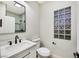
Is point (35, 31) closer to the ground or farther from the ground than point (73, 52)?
farther from the ground

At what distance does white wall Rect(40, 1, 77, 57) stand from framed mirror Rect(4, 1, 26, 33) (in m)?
0.44

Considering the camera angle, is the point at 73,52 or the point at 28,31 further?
the point at 28,31

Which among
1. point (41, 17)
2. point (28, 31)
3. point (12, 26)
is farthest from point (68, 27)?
point (12, 26)

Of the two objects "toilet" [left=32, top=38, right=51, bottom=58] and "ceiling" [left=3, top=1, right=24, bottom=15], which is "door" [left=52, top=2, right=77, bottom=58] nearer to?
"toilet" [left=32, top=38, right=51, bottom=58]

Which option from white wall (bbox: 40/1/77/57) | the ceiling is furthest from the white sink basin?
the ceiling

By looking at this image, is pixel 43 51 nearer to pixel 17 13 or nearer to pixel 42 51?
pixel 42 51

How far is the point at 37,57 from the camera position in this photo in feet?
5.12

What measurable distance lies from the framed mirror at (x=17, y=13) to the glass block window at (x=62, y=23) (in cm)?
77

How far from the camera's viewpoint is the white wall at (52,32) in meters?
1.43

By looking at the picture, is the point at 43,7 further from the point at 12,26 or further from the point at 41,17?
the point at 12,26

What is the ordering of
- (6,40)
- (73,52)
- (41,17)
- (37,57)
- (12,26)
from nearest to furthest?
(6,40), (12,26), (73,52), (37,57), (41,17)

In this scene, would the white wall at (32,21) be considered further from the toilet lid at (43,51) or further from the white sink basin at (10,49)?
the white sink basin at (10,49)

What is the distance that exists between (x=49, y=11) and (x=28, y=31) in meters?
0.70

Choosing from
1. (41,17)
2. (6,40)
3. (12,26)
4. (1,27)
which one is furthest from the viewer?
(41,17)
